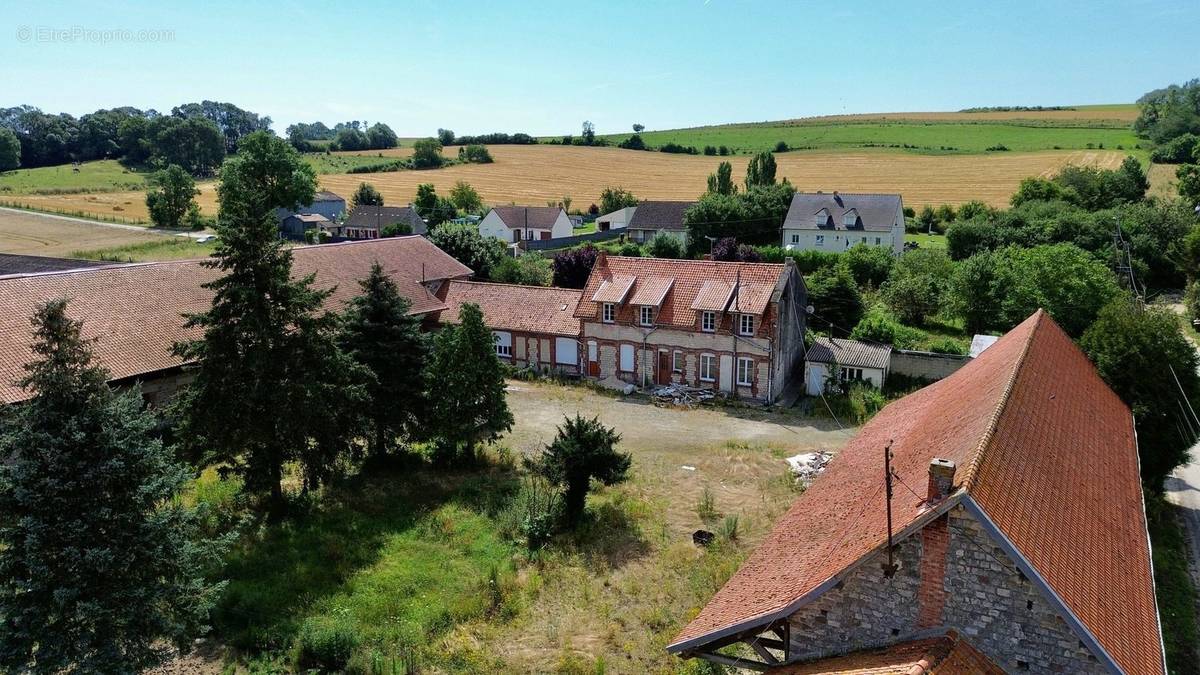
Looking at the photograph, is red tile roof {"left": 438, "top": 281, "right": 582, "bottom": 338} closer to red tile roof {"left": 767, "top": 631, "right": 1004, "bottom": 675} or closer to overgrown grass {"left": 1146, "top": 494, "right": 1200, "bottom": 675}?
overgrown grass {"left": 1146, "top": 494, "right": 1200, "bottom": 675}

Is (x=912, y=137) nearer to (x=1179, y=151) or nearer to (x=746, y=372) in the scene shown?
(x=1179, y=151)

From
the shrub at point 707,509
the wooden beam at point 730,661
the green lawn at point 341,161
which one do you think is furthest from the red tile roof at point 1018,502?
the green lawn at point 341,161

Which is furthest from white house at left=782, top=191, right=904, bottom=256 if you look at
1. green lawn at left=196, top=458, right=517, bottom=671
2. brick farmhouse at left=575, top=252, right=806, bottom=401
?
green lawn at left=196, top=458, right=517, bottom=671

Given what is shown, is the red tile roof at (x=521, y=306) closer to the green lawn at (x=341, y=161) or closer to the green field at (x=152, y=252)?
the green field at (x=152, y=252)

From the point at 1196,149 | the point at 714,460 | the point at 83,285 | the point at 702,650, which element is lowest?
the point at 714,460

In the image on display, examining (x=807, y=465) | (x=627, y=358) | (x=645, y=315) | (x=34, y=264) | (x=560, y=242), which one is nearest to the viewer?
(x=807, y=465)

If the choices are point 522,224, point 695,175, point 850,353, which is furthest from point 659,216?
point 695,175

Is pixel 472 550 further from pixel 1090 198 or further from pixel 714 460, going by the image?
pixel 1090 198

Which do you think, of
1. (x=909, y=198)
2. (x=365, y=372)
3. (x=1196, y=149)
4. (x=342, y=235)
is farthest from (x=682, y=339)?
(x=1196, y=149)
